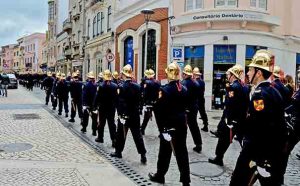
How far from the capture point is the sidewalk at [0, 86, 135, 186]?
6.74 m

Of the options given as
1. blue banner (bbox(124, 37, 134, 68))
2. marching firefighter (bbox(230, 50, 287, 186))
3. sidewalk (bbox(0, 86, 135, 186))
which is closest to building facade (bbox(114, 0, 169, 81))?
blue banner (bbox(124, 37, 134, 68))

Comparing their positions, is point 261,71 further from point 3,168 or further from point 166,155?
point 3,168

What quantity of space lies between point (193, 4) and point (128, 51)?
9692 mm

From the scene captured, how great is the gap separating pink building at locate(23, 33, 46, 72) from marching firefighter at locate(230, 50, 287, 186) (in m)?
90.3

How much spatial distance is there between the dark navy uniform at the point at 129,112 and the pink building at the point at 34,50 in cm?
8614

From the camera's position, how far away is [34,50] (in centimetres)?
9600

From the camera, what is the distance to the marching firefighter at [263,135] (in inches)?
181

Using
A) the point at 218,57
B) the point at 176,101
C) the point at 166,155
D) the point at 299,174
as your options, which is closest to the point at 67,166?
the point at 166,155

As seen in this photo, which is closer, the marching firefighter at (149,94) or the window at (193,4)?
the marching firefighter at (149,94)

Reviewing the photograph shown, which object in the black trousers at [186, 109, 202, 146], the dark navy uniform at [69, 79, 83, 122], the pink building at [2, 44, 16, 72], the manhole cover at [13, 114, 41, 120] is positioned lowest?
the manhole cover at [13, 114, 41, 120]

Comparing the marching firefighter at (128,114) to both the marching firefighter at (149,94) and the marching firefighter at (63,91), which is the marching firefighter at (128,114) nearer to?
the marching firefighter at (149,94)

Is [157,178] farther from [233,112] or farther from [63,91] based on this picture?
[63,91]

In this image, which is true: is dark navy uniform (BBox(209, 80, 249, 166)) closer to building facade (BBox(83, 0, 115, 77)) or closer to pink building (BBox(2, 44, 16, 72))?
building facade (BBox(83, 0, 115, 77))

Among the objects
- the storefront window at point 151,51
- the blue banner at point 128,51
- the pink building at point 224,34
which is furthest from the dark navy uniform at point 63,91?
the blue banner at point 128,51
